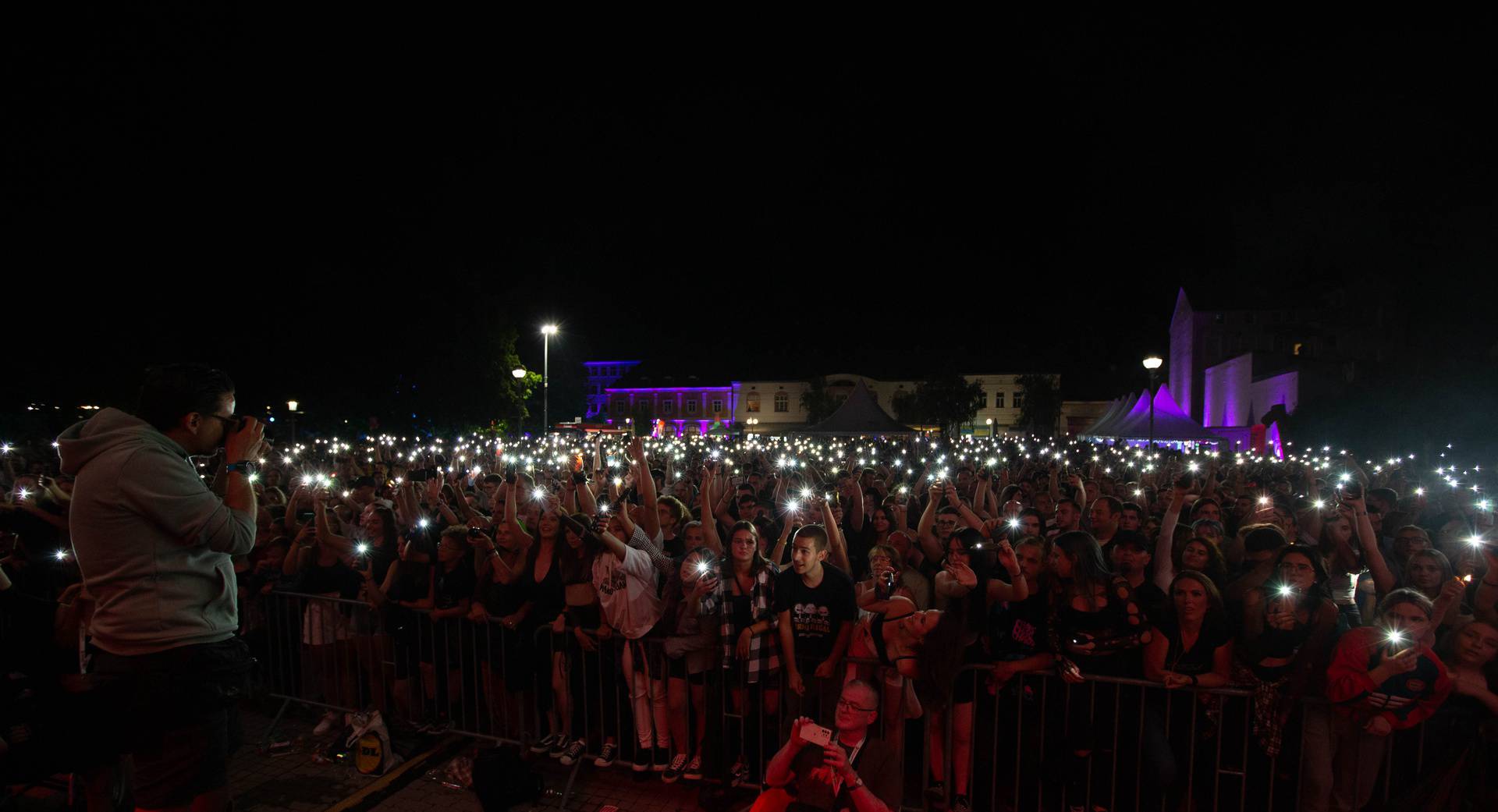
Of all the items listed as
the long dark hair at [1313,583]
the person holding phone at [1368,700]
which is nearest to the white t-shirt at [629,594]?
the long dark hair at [1313,583]

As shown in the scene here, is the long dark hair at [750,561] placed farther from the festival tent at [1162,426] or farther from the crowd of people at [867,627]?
the festival tent at [1162,426]

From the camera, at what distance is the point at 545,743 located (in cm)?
509

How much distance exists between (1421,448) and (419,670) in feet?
114

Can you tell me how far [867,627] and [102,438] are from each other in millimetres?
3723

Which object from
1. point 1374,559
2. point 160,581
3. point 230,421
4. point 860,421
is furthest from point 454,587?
point 860,421

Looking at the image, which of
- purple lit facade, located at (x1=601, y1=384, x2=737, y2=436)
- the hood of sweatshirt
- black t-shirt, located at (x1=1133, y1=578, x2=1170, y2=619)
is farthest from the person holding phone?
purple lit facade, located at (x1=601, y1=384, x2=737, y2=436)

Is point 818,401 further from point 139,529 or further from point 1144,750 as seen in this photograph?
point 139,529

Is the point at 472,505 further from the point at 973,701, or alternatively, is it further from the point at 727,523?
the point at 973,701

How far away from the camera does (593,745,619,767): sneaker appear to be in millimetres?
4902

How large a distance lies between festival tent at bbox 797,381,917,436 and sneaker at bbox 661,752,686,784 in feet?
53.3

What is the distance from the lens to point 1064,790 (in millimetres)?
4094

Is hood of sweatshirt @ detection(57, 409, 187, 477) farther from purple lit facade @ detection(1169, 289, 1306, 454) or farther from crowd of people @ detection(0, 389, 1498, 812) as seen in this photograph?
purple lit facade @ detection(1169, 289, 1306, 454)

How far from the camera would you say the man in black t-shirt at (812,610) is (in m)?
4.36

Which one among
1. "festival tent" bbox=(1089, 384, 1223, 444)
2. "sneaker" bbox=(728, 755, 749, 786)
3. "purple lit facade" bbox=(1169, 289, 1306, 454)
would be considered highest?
"purple lit facade" bbox=(1169, 289, 1306, 454)
